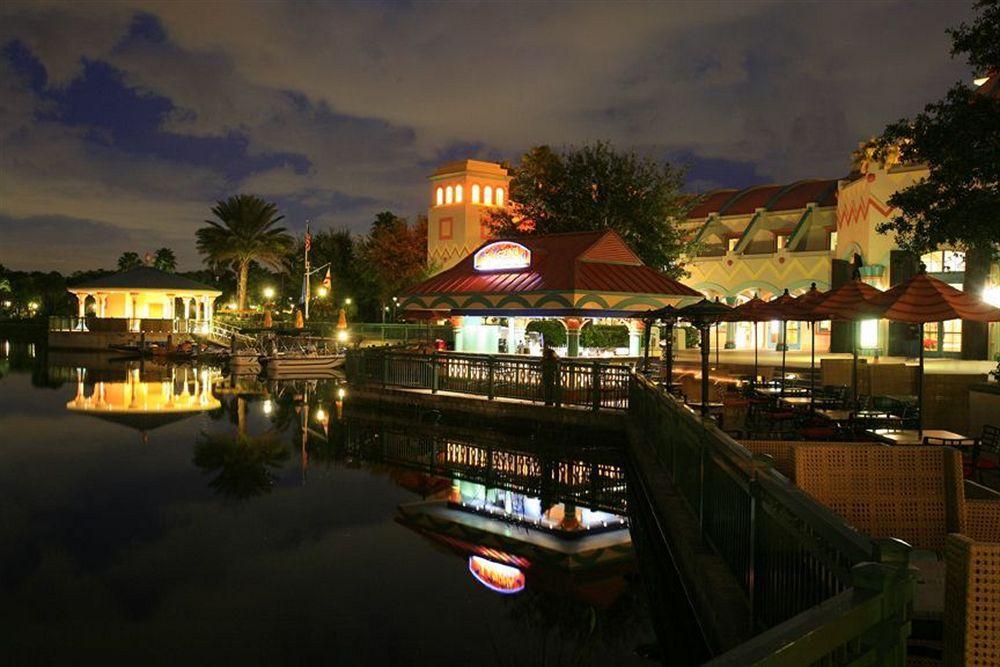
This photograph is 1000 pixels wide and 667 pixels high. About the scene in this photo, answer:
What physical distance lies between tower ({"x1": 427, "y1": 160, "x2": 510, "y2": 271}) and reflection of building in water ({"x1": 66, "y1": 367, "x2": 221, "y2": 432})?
1480cm

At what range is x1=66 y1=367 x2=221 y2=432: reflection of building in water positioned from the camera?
2366cm

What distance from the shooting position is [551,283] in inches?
939

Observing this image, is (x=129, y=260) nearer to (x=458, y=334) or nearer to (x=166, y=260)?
(x=166, y=260)

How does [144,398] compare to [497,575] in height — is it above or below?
above

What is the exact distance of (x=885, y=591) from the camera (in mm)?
2908

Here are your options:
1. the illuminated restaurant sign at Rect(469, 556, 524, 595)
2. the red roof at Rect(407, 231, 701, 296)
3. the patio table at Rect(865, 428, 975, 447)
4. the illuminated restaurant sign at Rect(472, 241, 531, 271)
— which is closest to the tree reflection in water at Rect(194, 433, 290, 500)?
the illuminated restaurant sign at Rect(469, 556, 524, 595)

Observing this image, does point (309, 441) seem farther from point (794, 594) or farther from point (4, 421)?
point (794, 594)

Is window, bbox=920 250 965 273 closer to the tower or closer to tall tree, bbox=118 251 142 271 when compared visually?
the tower

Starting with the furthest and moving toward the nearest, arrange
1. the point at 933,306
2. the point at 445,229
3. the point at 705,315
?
the point at 445,229
the point at 705,315
the point at 933,306

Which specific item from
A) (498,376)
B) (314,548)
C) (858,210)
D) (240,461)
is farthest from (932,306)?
(858,210)

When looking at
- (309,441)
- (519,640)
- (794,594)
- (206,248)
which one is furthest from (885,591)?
(206,248)

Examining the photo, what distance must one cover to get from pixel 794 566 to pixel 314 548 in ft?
25.3

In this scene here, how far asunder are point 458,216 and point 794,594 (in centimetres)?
4331

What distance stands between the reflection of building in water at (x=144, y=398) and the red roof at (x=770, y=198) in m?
28.8
